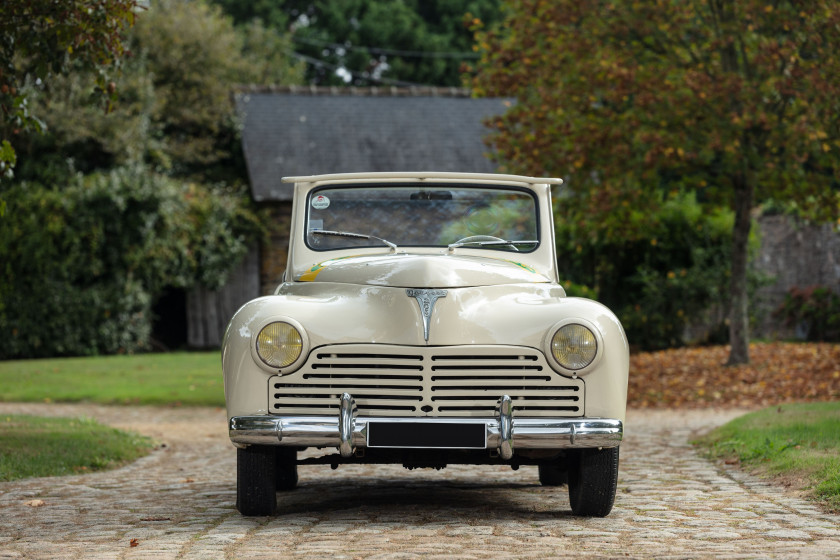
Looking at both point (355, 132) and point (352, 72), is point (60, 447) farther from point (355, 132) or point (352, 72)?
point (352, 72)

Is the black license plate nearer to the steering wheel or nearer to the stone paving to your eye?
the stone paving

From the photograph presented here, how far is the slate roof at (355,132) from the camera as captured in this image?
81.8ft

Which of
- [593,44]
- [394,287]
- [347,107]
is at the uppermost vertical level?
[347,107]

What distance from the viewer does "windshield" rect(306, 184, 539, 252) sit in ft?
22.7

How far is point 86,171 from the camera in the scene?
74.7ft

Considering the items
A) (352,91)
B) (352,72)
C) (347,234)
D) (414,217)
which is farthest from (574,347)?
(352,72)

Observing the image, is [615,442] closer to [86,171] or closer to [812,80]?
[812,80]

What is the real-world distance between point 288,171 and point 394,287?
19134 millimetres

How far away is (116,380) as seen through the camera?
53.7 ft

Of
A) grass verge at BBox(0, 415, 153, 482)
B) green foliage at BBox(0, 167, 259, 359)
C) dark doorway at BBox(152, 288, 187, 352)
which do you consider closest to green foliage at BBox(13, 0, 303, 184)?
green foliage at BBox(0, 167, 259, 359)

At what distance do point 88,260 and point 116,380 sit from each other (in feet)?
15.7

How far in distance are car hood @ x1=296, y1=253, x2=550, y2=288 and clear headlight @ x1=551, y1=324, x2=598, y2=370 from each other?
1.94 ft

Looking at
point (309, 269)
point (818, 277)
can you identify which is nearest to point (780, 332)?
point (818, 277)

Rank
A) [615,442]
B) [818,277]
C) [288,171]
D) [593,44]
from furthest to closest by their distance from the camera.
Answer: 1. [288,171]
2. [818,277]
3. [593,44]
4. [615,442]
